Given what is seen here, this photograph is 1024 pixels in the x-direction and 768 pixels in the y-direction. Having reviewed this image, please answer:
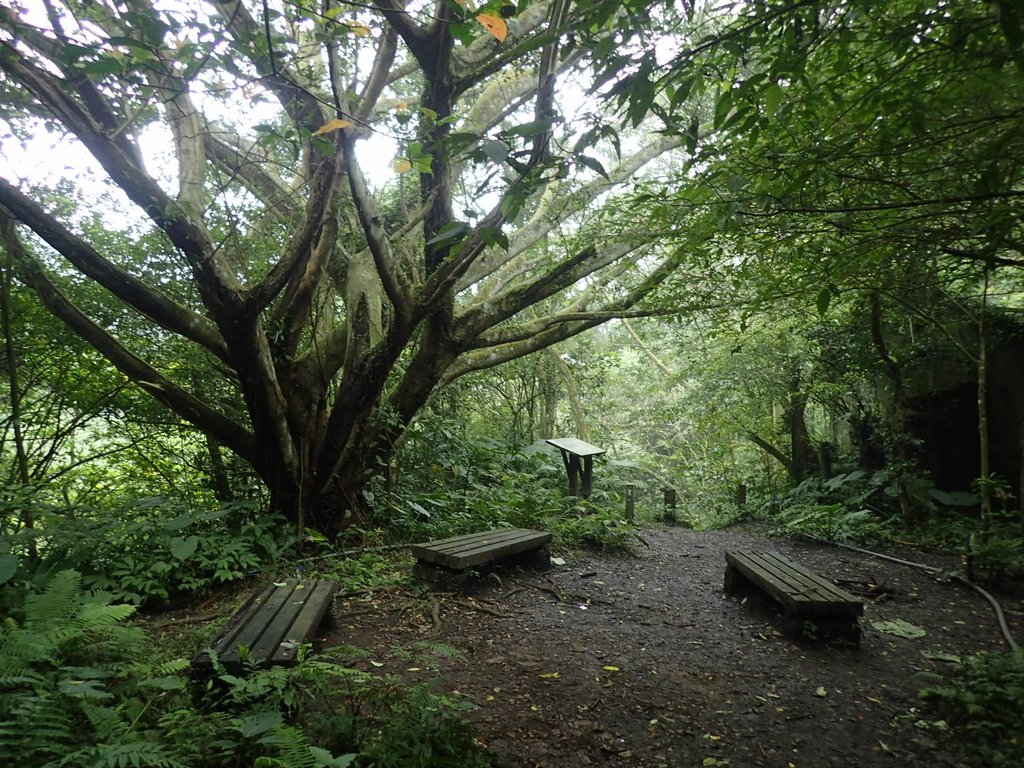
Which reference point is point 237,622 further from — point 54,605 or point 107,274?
point 107,274

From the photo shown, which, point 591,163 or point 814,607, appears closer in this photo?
point 591,163

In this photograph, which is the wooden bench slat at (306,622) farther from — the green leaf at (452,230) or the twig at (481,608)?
the green leaf at (452,230)

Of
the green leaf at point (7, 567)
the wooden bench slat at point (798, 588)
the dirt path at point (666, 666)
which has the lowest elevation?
the dirt path at point (666, 666)

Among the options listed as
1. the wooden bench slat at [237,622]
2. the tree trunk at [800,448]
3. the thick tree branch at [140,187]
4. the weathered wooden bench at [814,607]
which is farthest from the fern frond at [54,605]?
the tree trunk at [800,448]

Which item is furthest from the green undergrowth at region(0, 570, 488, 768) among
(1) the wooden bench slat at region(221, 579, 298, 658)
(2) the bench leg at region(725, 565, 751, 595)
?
(2) the bench leg at region(725, 565, 751, 595)

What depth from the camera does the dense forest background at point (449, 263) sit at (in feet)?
8.16

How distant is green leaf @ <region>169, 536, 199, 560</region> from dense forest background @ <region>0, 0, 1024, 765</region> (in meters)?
0.02

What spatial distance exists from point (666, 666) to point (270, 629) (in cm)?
245

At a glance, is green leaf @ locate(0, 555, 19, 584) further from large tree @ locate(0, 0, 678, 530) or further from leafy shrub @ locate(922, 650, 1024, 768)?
leafy shrub @ locate(922, 650, 1024, 768)

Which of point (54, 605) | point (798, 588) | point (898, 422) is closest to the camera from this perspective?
point (54, 605)

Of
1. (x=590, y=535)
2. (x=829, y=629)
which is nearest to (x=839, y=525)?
(x=590, y=535)

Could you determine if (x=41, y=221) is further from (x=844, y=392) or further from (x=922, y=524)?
(x=844, y=392)

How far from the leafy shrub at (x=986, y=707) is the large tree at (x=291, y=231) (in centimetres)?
334

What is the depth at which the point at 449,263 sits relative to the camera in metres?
5.42
